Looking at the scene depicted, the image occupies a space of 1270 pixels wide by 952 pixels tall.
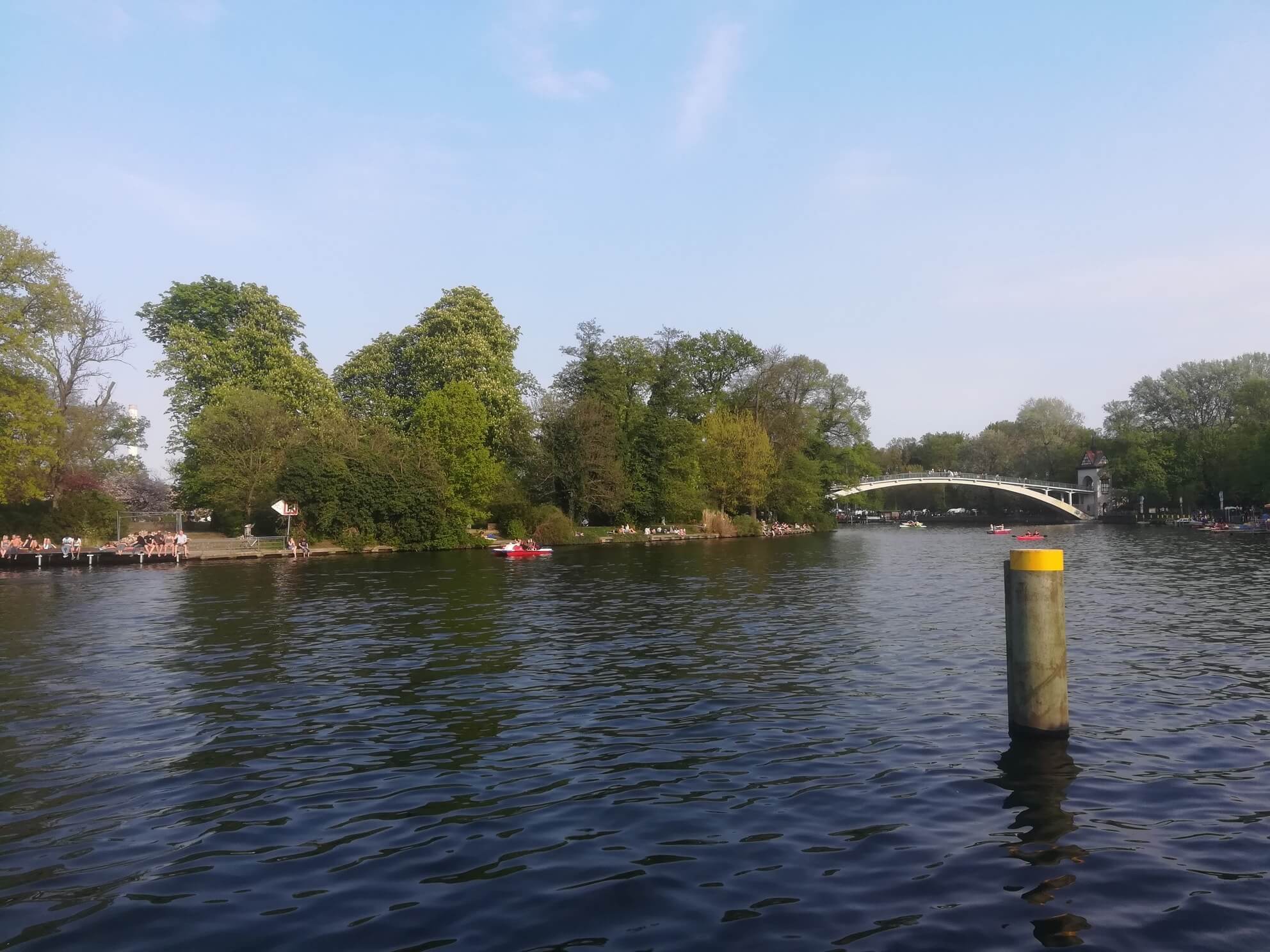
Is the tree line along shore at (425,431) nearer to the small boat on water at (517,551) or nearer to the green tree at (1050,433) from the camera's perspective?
→ the small boat on water at (517,551)

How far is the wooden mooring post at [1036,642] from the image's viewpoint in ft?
37.9

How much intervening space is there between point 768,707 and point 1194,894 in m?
7.61

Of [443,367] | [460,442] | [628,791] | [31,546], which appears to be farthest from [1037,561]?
[443,367]

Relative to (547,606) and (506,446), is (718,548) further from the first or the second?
(547,606)

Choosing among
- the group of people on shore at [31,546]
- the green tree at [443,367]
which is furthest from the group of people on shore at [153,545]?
the green tree at [443,367]

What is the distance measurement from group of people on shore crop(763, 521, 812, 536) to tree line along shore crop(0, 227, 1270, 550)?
1291 millimetres

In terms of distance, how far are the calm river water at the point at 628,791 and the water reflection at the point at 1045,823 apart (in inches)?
1.6

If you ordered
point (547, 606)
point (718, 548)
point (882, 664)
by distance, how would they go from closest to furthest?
point (882, 664)
point (547, 606)
point (718, 548)

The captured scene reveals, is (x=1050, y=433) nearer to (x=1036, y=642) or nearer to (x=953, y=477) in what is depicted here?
(x=953, y=477)

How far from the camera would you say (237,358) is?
237ft

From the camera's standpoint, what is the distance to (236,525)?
6812 centimetres

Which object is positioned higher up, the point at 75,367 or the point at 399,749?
the point at 75,367

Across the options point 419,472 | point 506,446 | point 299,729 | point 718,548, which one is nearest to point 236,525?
point 419,472

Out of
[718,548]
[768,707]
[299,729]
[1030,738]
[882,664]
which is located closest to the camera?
[1030,738]
